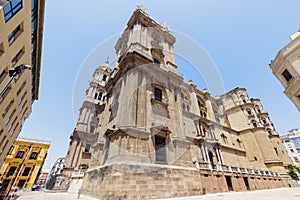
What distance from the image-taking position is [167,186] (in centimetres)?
1200

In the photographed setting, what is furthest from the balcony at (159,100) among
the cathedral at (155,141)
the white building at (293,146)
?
the white building at (293,146)

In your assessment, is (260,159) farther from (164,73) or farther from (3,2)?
(3,2)

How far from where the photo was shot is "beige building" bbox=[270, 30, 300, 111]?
14.5 metres

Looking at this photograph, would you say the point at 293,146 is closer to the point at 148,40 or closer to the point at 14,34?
the point at 148,40

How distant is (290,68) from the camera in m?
15.0

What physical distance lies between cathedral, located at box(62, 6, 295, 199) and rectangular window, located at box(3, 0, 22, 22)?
10.3 metres

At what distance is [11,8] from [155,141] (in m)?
14.9

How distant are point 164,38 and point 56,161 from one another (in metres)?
74.0

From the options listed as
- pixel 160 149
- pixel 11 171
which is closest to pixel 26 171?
pixel 11 171

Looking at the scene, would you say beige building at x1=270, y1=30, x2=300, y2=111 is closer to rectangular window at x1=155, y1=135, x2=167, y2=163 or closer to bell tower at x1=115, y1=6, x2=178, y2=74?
bell tower at x1=115, y1=6, x2=178, y2=74

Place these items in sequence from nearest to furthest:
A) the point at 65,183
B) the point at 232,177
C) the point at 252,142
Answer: the point at 232,177, the point at 65,183, the point at 252,142

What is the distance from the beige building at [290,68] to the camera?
Result: 1448cm

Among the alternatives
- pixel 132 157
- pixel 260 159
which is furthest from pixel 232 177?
pixel 260 159

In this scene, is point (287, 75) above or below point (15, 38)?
above
